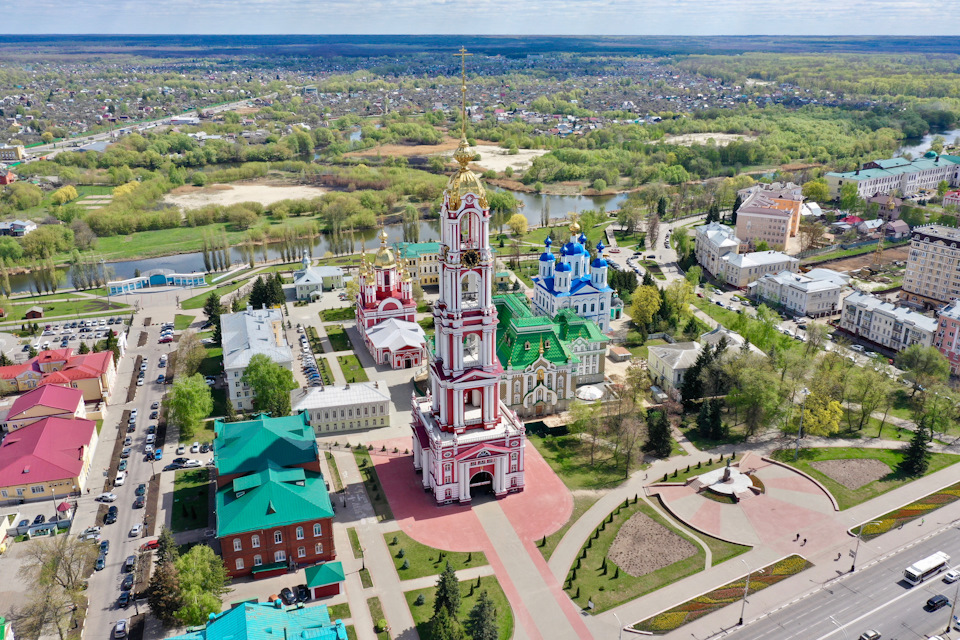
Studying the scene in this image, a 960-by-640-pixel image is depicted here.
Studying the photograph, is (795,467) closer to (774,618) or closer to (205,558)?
(774,618)

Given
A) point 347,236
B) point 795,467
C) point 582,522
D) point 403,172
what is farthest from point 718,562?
point 403,172

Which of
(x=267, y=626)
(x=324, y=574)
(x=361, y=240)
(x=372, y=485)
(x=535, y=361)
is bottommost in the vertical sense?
(x=361, y=240)

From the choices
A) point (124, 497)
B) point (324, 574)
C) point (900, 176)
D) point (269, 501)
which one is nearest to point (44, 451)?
point (124, 497)

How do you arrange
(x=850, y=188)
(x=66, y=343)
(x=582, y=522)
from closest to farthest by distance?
(x=582, y=522), (x=66, y=343), (x=850, y=188)

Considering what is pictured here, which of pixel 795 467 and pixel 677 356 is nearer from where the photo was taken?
pixel 795 467

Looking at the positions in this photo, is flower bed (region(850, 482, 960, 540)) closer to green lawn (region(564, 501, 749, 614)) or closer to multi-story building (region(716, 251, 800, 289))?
green lawn (region(564, 501, 749, 614))

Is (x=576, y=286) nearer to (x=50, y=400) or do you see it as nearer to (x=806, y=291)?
(x=806, y=291)

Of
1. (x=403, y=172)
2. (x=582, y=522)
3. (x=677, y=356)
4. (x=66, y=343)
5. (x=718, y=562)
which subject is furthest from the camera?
(x=403, y=172)

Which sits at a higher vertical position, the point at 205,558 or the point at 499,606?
the point at 205,558

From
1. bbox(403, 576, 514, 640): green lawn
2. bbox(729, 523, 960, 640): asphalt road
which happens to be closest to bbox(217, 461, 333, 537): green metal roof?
bbox(403, 576, 514, 640): green lawn
